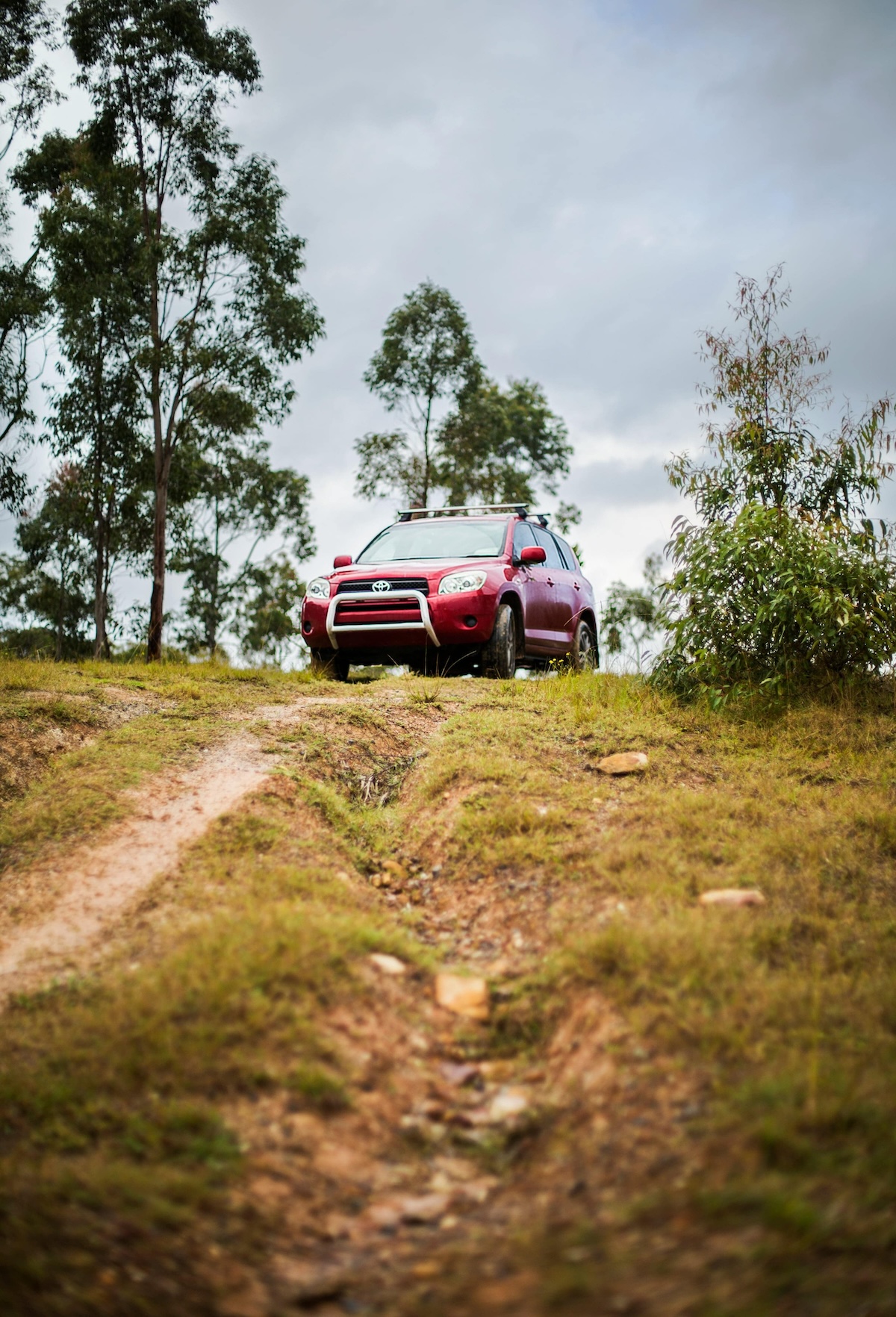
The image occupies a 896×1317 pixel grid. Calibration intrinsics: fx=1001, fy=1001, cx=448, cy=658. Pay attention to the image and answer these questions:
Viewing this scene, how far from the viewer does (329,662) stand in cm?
1028

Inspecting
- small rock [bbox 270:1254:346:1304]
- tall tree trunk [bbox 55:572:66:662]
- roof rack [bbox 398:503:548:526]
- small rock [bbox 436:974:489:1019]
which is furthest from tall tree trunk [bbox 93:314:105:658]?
small rock [bbox 270:1254:346:1304]

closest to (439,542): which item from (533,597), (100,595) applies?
(533,597)

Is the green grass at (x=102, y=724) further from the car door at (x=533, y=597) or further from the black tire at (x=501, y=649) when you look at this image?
the car door at (x=533, y=597)

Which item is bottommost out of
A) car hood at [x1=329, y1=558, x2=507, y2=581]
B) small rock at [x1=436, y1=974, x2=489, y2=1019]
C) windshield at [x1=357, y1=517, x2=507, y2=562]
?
small rock at [x1=436, y1=974, x2=489, y2=1019]

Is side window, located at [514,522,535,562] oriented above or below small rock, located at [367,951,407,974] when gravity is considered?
above

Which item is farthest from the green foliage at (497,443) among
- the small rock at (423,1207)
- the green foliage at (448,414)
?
the small rock at (423,1207)

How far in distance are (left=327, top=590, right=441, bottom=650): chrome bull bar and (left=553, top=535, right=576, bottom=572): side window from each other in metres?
3.23

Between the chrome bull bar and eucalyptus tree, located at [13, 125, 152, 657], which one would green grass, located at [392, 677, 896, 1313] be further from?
eucalyptus tree, located at [13, 125, 152, 657]

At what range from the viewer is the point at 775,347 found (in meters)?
9.37

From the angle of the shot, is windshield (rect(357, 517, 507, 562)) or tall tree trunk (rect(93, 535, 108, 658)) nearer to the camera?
windshield (rect(357, 517, 507, 562))

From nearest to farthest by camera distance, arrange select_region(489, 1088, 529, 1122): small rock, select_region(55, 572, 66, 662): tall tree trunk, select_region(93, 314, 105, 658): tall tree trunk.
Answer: select_region(489, 1088, 529, 1122): small rock
select_region(93, 314, 105, 658): tall tree trunk
select_region(55, 572, 66, 662): tall tree trunk

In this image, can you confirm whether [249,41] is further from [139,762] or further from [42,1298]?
[42,1298]

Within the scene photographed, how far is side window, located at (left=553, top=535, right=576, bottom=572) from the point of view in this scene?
1246cm

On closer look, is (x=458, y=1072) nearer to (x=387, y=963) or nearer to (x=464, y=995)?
(x=464, y=995)
